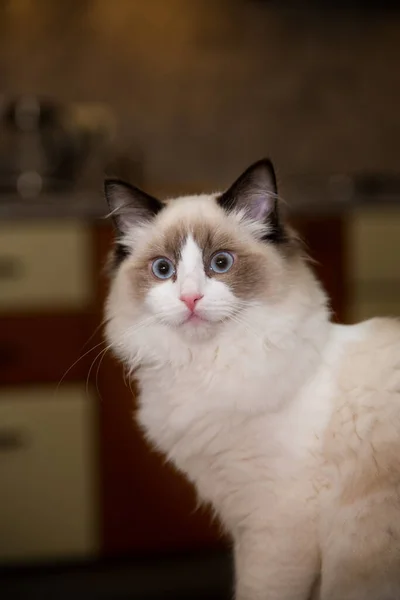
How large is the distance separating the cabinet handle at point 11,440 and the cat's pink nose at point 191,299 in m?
1.21

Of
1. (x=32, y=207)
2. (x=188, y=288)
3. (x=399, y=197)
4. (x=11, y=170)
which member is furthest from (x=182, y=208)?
(x=11, y=170)

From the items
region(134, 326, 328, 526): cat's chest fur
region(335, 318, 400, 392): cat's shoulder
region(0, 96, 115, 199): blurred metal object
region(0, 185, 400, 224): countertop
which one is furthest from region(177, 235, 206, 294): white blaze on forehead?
region(0, 96, 115, 199): blurred metal object

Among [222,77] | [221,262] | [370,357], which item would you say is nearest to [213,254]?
[221,262]

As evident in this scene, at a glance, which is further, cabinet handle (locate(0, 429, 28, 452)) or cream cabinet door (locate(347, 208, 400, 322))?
cream cabinet door (locate(347, 208, 400, 322))

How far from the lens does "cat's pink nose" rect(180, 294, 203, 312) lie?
1007 mm

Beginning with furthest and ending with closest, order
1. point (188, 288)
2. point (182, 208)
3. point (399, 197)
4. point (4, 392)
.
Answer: point (399, 197)
point (4, 392)
point (182, 208)
point (188, 288)

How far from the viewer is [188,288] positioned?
101cm

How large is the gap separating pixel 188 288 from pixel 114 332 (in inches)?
7.8

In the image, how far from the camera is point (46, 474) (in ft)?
6.76

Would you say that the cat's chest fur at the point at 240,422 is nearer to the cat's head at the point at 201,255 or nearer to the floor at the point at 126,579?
the cat's head at the point at 201,255

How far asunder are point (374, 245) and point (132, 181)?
0.98 metres

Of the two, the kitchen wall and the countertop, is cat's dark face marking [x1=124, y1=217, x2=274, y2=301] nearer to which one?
the countertop

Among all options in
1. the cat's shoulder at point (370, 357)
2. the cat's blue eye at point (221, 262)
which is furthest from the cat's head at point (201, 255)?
the cat's shoulder at point (370, 357)

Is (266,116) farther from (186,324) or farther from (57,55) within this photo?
(186,324)
